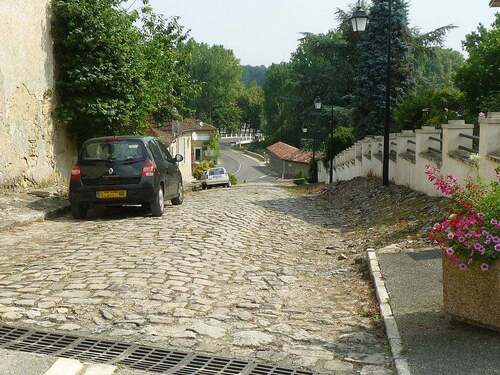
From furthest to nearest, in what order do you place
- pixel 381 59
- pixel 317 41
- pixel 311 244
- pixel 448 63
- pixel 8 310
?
1. pixel 448 63
2. pixel 317 41
3. pixel 381 59
4. pixel 311 244
5. pixel 8 310

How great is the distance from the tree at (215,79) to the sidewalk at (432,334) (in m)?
97.5

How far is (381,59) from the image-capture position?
1596 inches

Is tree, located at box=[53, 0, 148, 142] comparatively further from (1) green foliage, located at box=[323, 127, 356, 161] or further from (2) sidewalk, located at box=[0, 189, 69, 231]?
(1) green foliage, located at box=[323, 127, 356, 161]

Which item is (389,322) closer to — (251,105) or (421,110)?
(421,110)

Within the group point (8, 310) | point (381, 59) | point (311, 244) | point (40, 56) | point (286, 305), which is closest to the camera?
point (8, 310)

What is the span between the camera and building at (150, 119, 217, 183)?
44406 millimetres

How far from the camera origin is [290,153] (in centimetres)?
7775

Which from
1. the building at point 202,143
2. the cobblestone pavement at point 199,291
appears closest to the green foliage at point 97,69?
the cobblestone pavement at point 199,291

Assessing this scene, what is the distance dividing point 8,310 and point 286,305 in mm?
2718

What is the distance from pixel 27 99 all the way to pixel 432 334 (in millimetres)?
12321

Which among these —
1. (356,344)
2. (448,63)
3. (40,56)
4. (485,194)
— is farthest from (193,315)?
(448,63)

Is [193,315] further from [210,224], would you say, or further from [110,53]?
[110,53]

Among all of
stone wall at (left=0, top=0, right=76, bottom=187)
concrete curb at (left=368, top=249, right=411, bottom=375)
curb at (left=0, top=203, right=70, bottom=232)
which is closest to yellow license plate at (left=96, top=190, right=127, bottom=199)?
curb at (left=0, top=203, right=70, bottom=232)

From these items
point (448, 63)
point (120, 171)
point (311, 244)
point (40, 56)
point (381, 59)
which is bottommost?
point (311, 244)
